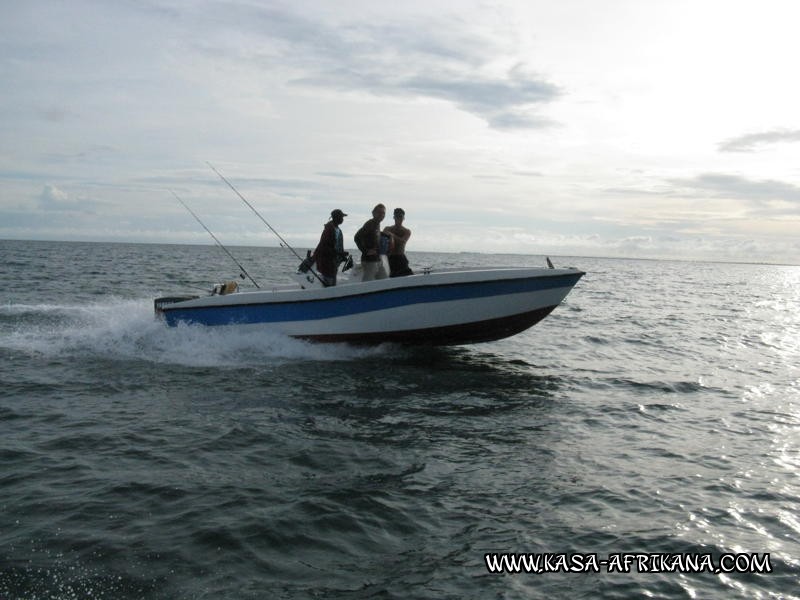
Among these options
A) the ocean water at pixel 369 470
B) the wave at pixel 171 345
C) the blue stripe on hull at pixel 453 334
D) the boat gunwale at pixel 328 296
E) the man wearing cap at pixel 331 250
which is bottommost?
the ocean water at pixel 369 470

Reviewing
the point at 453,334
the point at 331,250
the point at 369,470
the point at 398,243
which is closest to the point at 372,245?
the point at 398,243

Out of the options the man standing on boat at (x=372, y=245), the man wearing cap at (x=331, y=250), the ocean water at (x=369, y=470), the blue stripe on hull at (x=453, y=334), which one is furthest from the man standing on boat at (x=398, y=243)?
the ocean water at (x=369, y=470)

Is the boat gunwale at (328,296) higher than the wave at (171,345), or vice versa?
the boat gunwale at (328,296)

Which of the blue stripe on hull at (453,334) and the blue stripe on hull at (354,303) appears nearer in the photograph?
the blue stripe on hull at (354,303)

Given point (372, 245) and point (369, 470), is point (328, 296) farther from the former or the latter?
point (369, 470)

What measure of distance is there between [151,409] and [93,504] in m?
2.93

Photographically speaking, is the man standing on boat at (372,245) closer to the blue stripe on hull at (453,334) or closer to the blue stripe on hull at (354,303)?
the blue stripe on hull at (354,303)

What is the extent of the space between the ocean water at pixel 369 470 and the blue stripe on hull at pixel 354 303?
362 mm

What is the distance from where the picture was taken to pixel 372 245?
10828 mm

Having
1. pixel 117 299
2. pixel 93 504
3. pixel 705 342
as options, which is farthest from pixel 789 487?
pixel 117 299

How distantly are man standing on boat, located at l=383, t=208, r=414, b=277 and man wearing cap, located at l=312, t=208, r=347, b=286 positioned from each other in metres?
0.82

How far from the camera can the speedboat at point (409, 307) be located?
10.3 metres

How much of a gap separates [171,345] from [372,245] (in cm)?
411

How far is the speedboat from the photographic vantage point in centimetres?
1034
